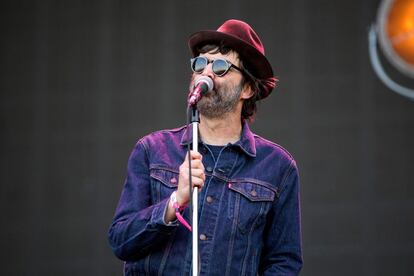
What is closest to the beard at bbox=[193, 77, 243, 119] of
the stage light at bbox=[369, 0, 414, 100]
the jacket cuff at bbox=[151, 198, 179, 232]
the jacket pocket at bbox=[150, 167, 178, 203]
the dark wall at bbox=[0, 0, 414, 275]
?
the jacket pocket at bbox=[150, 167, 178, 203]

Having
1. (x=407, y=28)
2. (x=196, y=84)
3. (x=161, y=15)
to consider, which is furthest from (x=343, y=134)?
(x=196, y=84)

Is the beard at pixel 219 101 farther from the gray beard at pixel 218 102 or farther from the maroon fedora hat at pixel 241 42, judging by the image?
the maroon fedora hat at pixel 241 42

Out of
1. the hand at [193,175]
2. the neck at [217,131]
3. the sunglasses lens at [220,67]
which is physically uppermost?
the sunglasses lens at [220,67]

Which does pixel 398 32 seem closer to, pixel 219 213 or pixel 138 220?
pixel 219 213

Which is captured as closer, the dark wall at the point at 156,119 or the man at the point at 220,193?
the man at the point at 220,193

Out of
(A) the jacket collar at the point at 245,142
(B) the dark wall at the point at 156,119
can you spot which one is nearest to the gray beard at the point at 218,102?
(A) the jacket collar at the point at 245,142

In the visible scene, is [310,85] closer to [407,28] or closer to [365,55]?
[365,55]

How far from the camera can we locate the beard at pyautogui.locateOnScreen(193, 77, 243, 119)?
8.78 ft

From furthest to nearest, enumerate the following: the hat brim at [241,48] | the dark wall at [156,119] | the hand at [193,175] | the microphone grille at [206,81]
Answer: the dark wall at [156,119], the hat brim at [241,48], the microphone grille at [206,81], the hand at [193,175]

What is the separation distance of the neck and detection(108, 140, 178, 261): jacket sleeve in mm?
241

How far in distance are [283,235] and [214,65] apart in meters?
0.68

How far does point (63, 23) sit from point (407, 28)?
206 centimetres

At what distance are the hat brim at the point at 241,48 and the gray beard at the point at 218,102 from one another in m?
0.14

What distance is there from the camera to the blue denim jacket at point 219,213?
254cm
